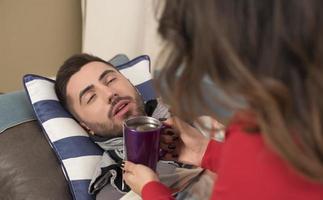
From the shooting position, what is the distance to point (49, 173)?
151 centimetres


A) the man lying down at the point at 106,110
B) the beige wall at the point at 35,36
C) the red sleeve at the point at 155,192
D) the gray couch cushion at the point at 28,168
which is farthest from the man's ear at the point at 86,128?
the beige wall at the point at 35,36

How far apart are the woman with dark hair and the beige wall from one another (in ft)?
5.49

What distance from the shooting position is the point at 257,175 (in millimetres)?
723

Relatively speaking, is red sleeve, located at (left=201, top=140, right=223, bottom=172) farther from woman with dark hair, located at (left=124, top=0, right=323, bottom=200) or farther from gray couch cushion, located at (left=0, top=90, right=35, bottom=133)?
→ gray couch cushion, located at (left=0, top=90, right=35, bottom=133)

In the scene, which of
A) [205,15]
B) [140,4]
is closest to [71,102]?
[140,4]

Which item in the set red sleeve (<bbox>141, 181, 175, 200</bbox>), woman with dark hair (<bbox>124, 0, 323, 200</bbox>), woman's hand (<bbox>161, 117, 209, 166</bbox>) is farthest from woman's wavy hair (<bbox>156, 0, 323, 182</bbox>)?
woman's hand (<bbox>161, 117, 209, 166</bbox>)

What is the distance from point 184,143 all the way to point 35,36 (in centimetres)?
133

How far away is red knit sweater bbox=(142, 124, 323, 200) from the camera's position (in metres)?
0.72

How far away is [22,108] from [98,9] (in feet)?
2.15

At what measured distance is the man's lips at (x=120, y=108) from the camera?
1.55 meters

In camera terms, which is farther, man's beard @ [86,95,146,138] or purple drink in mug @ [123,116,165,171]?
man's beard @ [86,95,146,138]

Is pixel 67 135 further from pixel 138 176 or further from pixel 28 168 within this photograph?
pixel 138 176

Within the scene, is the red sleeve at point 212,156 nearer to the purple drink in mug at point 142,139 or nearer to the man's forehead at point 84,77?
the purple drink in mug at point 142,139

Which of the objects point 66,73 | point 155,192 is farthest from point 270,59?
point 66,73
